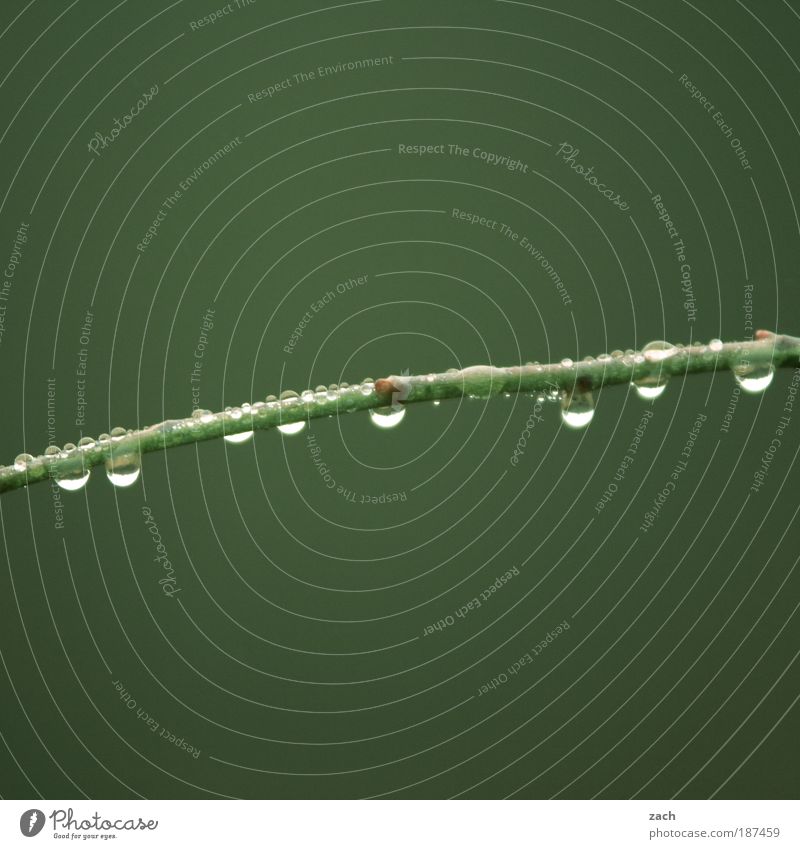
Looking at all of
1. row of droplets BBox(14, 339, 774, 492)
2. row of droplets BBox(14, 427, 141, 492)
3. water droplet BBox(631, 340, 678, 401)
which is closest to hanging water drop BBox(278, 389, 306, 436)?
row of droplets BBox(14, 339, 774, 492)

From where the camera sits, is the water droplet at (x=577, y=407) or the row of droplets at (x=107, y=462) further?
the water droplet at (x=577, y=407)

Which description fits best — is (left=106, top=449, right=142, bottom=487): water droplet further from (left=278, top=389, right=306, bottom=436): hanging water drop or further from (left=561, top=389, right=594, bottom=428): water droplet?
(left=561, top=389, right=594, bottom=428): water droplet

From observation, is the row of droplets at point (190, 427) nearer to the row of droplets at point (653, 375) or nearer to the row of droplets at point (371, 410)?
the row of droplets at point (371, 410)

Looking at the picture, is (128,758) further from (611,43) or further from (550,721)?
(611,43)

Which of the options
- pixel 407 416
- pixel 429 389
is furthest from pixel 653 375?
pixel 407 416

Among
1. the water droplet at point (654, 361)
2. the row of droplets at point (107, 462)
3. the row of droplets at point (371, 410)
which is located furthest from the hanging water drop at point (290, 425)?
the water droplet at point (654, 361)

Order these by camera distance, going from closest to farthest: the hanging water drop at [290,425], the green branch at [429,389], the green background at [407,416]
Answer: the green branch at [429,389] < the hanging water drop at [290,425] < the green background at [407,416]

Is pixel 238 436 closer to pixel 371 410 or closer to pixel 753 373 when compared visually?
pixel 371 410

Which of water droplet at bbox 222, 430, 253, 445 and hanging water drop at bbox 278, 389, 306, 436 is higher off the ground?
hanging water drop at bbox 278, 389, 306, 436
